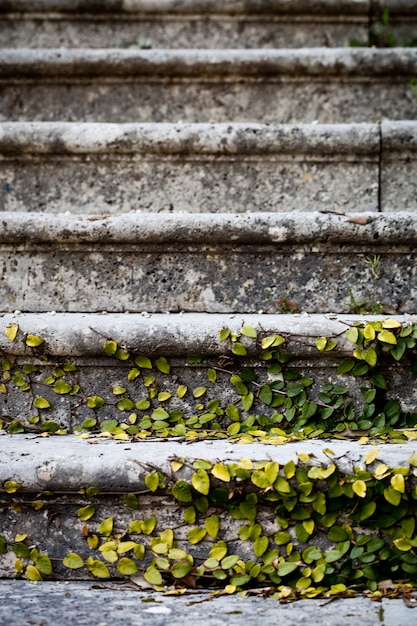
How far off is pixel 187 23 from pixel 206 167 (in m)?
1.04

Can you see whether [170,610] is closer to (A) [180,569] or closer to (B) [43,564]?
(A) [180,569]

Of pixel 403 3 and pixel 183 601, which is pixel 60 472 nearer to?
pixel 183 601

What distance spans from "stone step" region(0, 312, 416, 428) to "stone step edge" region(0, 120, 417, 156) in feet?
2.34

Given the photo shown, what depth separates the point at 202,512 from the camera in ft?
4.56

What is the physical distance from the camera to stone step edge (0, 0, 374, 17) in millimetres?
2738

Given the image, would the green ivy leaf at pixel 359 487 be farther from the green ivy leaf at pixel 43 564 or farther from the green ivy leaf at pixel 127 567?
the green ivy leaf at pixel 43 564

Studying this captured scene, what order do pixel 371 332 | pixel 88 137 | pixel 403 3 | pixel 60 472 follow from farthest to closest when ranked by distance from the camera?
1. pixel 403 3
2. pixel 88 137
3. pixel 371 332
4. pixel 60 472

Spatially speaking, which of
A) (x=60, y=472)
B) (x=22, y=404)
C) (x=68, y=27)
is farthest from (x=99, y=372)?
(x=68, y=27)

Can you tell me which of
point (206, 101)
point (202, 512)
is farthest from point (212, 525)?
point (206, 101)

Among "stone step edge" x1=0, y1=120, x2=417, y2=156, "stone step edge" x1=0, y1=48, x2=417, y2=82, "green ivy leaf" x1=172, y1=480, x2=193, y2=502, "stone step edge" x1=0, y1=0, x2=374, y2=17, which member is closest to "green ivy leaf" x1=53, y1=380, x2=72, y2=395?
"green ivy leaf" x1=172, y1=480, x2=193, y2=502

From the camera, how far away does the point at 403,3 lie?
2.77 meters

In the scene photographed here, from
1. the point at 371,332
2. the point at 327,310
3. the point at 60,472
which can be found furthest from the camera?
the point at 327,310

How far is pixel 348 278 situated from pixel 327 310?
0.11 m

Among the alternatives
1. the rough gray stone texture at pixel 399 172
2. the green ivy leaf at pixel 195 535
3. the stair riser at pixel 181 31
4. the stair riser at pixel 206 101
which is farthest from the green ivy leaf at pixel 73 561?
the stair riser at pixel 181 31
